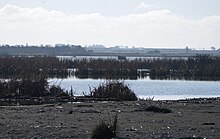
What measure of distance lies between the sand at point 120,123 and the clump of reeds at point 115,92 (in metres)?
7.51

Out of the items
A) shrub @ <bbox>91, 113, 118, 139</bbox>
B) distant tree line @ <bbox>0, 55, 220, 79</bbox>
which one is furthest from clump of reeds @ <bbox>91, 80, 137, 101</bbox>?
distant tree line @ <bbox>0, 55, 220, 79</bbox>

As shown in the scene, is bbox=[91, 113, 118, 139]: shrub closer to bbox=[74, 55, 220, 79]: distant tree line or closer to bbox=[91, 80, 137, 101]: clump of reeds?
bbox=[91, 80, 137, 101]: clump of reeds

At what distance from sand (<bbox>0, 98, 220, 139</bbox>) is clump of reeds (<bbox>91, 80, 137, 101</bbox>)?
24.7 feet

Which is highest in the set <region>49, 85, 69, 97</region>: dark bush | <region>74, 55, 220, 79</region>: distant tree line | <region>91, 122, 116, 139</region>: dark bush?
<region>91, 122, 116, 139</region>: dark bush

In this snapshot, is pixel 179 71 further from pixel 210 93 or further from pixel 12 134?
pixel 12 134

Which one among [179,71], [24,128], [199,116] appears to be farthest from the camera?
[179,71]

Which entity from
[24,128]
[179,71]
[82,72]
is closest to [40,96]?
[24,128]

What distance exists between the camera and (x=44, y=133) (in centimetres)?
1566

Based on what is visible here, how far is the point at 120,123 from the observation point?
18094mm

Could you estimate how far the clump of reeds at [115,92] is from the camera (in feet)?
105

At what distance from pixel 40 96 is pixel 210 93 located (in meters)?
14.2

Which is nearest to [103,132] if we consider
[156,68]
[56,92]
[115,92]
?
[115,92]

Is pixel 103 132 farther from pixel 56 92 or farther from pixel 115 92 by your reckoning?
pixel 56 92

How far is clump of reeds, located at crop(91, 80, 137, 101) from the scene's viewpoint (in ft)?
105
